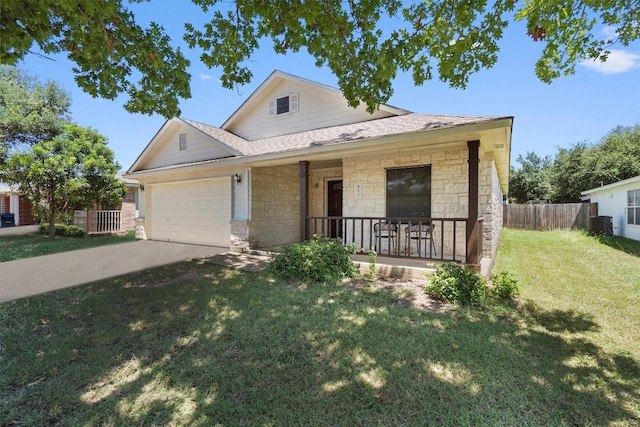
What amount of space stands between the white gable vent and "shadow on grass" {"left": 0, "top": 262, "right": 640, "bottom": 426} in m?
7.85

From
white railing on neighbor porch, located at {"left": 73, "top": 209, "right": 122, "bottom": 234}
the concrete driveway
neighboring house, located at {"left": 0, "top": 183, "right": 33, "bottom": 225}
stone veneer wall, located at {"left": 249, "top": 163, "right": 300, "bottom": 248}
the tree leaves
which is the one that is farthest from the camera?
the tree leaves

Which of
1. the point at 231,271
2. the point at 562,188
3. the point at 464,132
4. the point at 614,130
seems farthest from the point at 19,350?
the point at 614,130

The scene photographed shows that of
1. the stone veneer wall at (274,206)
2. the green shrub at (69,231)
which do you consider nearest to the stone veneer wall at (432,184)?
the stone veneer wall at (274,206)

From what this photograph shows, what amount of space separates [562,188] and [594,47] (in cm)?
2473

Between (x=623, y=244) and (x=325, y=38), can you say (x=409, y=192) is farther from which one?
(x=623, y=244)

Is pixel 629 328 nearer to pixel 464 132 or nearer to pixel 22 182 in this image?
pixel 464 132

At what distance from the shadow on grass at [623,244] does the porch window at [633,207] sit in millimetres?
852

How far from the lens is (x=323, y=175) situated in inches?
404

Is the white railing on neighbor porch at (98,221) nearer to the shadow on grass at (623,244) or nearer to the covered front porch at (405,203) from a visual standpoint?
the covered front porch at (405,203)

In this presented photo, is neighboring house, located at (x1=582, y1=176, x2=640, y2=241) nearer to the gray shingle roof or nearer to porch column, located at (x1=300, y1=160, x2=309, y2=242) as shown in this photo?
the gray shingle roof

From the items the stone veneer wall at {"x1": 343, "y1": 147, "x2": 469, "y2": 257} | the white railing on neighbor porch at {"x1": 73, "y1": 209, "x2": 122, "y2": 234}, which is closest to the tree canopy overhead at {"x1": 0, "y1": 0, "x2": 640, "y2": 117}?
the stone veneer wall at {"x1": 343, "y1": 147, "x2": 469, "y2": 257}

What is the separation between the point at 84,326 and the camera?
12.3ft

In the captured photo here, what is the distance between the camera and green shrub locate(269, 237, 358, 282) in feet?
18.9

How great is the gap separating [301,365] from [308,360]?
11cm
